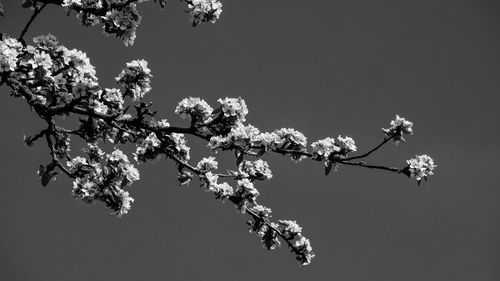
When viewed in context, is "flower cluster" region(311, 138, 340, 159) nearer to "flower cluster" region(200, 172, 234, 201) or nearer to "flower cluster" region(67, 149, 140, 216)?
"flower cluster" region(200, 172, 234, 201)

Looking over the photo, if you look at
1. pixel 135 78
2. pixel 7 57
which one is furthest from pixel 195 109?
pixel 7 57

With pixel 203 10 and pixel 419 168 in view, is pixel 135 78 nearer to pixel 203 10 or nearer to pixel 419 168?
pixel 203 10

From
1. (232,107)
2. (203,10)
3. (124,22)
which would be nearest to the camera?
(232,107)

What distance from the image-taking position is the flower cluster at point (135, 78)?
34.1 feet

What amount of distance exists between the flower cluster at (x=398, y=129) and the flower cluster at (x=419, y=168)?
45 cm

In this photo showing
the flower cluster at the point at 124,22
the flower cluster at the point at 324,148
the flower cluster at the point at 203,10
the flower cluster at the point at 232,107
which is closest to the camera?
the flower cluster at the point at 232,107

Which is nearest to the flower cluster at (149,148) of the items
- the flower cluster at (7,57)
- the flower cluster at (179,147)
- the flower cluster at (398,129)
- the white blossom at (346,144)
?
the flower cluster at (179,147)

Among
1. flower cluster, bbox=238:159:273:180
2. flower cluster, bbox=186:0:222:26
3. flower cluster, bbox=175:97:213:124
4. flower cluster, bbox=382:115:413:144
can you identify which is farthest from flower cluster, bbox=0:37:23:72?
flower cluster, bbox=382:115:413:144

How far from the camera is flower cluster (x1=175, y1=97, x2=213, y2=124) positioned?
982 centimetres

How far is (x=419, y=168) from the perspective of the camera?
10.6 m

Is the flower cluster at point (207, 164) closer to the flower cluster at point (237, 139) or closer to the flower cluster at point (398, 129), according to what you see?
the flower cluster at point (237, 139)

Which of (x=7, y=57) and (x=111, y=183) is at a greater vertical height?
(x=7, y=57)

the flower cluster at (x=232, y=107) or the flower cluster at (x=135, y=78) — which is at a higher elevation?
the flower cluster at (x=135, y=78)

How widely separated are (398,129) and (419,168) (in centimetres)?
80
